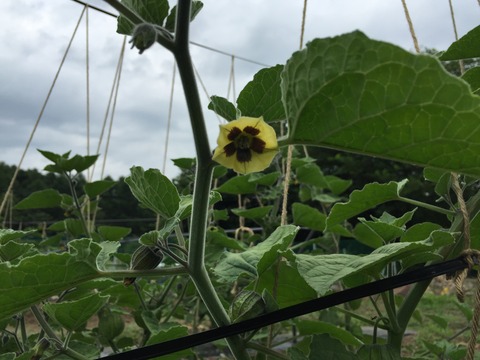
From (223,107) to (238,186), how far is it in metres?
1.06

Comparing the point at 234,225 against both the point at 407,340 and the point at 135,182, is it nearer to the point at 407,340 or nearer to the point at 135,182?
the point at 407,340

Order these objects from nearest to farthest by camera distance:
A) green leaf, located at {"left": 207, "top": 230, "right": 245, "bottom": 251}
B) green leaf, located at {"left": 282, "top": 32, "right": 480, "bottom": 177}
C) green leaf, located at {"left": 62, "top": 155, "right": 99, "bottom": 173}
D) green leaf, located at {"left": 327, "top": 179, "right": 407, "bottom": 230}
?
1. green leaf, located at {"left": 282, "top": 32, "right": 480, "bottom": 177}
2. green leaf, located at {"left": 327, "top": 179, "right": 407, "bottom": 230}
3. green leaf, located at {"left": 207, "top": 230, "right": 245, "bottom": 251}
4. green leaf, located at {"left": 62, "top": 155, "right": 99, "bottom": 173}

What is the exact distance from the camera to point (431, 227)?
804 mm

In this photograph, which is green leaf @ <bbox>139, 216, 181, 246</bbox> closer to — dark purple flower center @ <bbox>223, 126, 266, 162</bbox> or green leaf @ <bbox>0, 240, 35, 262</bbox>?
dark purple flower center @ <bbox>223, 126, 266, 162</bbox>

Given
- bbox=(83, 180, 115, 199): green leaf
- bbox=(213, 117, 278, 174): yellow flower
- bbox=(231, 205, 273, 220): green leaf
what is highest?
bbox=(83, 180, 115, 199): green leaf

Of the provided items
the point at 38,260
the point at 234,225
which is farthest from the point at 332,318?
the point at 234,225

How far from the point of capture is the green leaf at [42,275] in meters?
0.48

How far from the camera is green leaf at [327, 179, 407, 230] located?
75 cm

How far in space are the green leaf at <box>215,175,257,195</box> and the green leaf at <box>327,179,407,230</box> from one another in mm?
775

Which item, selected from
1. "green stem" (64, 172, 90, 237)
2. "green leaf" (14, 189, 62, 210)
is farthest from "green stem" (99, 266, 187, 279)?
"green leaf" (14, 189, 62, 210)

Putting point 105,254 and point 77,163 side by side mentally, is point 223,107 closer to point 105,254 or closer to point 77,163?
point 105,254

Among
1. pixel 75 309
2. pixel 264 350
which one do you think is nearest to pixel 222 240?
pixel 75 309

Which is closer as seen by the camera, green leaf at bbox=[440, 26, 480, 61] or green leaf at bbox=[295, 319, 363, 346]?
green leaf at bbox=[440, 26, 480, 61]

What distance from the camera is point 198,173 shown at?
457 millimetres
